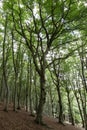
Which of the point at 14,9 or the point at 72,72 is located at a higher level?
the point at 14,9

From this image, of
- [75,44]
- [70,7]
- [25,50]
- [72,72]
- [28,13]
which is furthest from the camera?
[72,72]

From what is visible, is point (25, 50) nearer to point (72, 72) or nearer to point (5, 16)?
point (5, 16)

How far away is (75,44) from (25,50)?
661 centimetres

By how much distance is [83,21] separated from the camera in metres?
13.0

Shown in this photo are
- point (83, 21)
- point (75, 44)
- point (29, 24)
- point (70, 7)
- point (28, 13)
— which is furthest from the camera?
point (75, 44)

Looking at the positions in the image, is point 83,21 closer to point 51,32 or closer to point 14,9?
point 51,32

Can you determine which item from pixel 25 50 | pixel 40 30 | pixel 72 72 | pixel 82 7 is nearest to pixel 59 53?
pixel 25 50

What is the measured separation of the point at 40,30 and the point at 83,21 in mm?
3357

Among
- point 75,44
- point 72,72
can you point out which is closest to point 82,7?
point 75,44

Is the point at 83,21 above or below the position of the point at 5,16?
below

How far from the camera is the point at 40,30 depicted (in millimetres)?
13734

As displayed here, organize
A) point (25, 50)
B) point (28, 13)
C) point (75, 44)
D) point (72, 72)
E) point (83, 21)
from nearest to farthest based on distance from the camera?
1. point (83, 21)
2. point (28, 13)
3. point (75, 44)
4. point (25, 50)
5. point (72, 72)

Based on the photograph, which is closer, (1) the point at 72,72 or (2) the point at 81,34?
(2) the point at 81,34

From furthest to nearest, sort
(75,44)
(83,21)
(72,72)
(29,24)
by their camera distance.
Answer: (72,72), (75,44), (29,24), (83,21)
